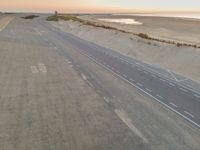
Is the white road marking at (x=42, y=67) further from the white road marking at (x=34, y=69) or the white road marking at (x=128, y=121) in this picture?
the white road marking at (x=128, y=121)

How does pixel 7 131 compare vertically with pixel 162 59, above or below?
above

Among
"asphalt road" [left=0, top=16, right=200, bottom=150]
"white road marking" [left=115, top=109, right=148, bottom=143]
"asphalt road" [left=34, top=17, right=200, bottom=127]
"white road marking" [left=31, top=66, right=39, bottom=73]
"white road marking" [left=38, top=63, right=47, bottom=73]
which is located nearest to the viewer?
"asphalt road" [left=0, top=16, right=200, bottom=150]

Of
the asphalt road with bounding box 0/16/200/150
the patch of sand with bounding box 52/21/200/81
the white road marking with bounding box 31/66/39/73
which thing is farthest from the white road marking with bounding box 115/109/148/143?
the patch of sand with bounding box 52/21/200/81

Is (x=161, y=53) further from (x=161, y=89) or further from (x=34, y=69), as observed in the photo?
(x=34, y=69)

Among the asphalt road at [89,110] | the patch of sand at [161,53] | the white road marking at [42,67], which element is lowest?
the patch of sand at [161,53]

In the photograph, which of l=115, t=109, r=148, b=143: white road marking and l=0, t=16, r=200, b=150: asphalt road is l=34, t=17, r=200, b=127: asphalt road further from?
l=115, t=109, r=148, b=143: white road marking

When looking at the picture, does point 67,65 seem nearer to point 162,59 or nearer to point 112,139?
point 162,59

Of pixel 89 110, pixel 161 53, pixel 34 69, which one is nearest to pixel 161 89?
pixel 89 110

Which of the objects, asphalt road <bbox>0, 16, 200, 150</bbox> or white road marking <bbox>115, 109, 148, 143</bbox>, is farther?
white road marking <bbox>115, 109, 148, 143</bbox>

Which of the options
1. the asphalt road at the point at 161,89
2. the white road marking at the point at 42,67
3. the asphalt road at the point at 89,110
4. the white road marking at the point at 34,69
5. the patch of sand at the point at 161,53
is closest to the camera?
the asphalt road at the point at 89,110

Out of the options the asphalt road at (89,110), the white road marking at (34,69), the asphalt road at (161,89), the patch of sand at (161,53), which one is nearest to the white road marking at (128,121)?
the asphalt road at (89,110)

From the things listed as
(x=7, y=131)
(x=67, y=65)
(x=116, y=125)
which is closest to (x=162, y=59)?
(x=67, y=65)
